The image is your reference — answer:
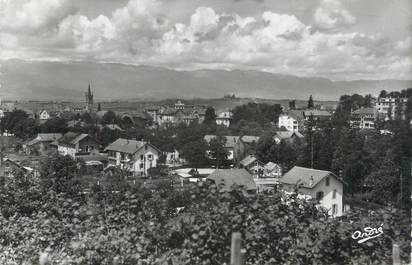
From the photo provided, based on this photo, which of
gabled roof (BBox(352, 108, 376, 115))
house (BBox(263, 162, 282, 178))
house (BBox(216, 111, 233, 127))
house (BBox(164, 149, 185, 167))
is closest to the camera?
house (BBox(263, 162, 282, 178))

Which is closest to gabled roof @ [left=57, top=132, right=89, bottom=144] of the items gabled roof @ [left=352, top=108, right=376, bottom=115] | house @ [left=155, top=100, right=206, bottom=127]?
house @ [left=155, top=100, right=206, bottom=127]

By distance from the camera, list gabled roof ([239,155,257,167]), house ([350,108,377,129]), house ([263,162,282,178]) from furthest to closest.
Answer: house ([350,108,377,129]), gabled roof ([239,155,257,167]), house ([263,162,282,178])

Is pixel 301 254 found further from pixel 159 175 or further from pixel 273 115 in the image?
pixel 273 115

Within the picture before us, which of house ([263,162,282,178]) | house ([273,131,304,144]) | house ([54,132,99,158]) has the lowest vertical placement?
house ([263,162,282,178])

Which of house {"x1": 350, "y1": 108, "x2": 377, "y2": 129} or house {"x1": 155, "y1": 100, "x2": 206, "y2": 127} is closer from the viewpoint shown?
house {"x1": 350, "y1": 108, "x2": 377, "y2": 129}

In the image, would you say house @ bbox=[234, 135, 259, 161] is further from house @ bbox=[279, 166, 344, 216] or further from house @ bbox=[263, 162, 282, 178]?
house @ bbox=[279, 166, 344, 216]

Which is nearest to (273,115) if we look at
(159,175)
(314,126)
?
(314,126)

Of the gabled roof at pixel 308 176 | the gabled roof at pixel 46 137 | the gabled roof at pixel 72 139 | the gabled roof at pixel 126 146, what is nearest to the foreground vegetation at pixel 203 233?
the gabled roof at pixel 308 176

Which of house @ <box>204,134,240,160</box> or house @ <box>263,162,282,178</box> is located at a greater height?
house @ <box>204,134,240,160</box>
